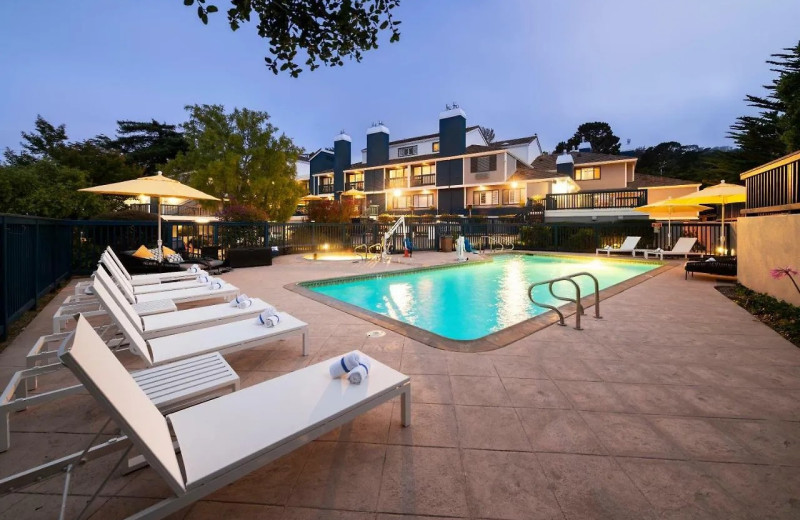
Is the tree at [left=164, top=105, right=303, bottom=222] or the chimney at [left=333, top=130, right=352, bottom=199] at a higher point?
the chimney at [left=333, top=130, right=352, bottom=199]

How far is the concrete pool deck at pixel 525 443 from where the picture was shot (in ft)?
6.51

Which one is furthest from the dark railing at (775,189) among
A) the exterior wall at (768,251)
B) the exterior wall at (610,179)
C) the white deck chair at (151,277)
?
the exterior wall at (610,179)

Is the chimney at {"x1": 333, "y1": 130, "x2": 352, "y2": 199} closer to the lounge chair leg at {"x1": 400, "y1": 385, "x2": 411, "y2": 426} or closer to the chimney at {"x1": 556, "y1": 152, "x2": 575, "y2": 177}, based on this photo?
the chimney at {"x1": 556, "y1": 152, "x2": 575, "y2": 177}

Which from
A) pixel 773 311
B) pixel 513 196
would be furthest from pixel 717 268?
pixel 513 196

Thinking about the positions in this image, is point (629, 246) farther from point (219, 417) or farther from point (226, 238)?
point (219, 417)

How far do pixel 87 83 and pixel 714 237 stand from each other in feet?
513

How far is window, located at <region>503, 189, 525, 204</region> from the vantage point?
108 feet

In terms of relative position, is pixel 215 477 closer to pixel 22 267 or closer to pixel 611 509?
Result: pixel 611 509

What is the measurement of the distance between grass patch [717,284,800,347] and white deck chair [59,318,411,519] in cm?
542

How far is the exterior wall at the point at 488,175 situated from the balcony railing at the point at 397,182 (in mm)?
6520

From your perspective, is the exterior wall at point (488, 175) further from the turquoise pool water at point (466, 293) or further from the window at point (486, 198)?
the turquoise pool water at point (466, 293)

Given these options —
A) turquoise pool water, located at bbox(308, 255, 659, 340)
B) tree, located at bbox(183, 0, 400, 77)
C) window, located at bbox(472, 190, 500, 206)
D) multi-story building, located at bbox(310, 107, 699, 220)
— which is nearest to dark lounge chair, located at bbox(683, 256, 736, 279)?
turquoise pool water, located at bbox(308, 255, 659, 340)

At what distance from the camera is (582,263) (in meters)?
15.4

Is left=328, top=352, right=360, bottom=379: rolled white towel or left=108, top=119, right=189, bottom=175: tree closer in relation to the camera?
left=328, top=352, right=360, bottom=379: rolled white towel
